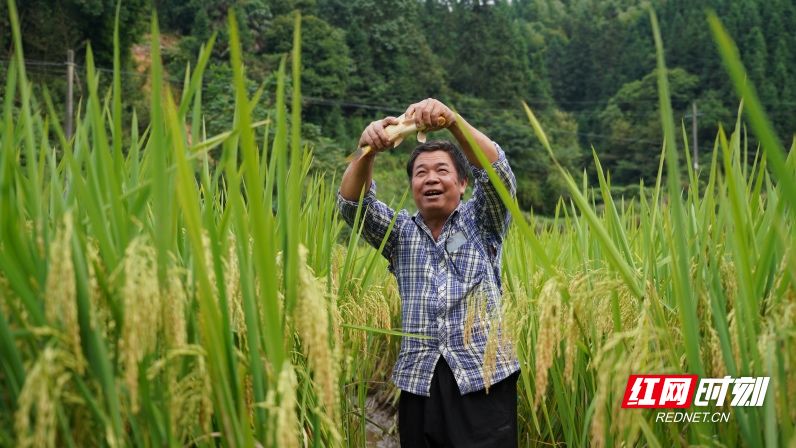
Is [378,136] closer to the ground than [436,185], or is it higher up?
higher up

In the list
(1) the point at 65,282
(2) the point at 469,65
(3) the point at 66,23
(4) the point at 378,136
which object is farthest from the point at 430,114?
(2) the point at 469,65

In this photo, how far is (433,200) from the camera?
6.31ft

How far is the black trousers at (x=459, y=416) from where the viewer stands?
1.75 metres

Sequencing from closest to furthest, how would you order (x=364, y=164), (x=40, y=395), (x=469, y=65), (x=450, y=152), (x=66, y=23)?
(x=40, y=395) < (x=364, y=164) < (x=450, y=152) < (x=66, y=23) < (x=469, y=65)

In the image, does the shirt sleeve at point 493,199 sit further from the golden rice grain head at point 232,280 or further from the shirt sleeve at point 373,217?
the golden rice grain head at point 232,280

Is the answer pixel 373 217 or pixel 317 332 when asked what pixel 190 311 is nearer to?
pixel 317 332

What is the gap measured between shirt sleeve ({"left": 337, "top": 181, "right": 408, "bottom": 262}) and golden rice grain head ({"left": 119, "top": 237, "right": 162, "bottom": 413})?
133 cm

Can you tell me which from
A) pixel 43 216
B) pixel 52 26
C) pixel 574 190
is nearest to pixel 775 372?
pixel 574 190

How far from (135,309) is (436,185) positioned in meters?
1.40

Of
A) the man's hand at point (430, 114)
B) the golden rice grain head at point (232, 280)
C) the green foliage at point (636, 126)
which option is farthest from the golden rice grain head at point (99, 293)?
the green foliage at point (636, 126)

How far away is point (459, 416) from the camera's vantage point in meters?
1.78

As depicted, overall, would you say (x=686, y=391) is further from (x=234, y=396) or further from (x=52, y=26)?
(x=52, y=26)

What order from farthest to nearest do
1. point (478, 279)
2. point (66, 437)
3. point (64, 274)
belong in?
point (478, 279)
point (66, 437)
point (64, 274)

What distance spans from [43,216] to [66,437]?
0.86ft
